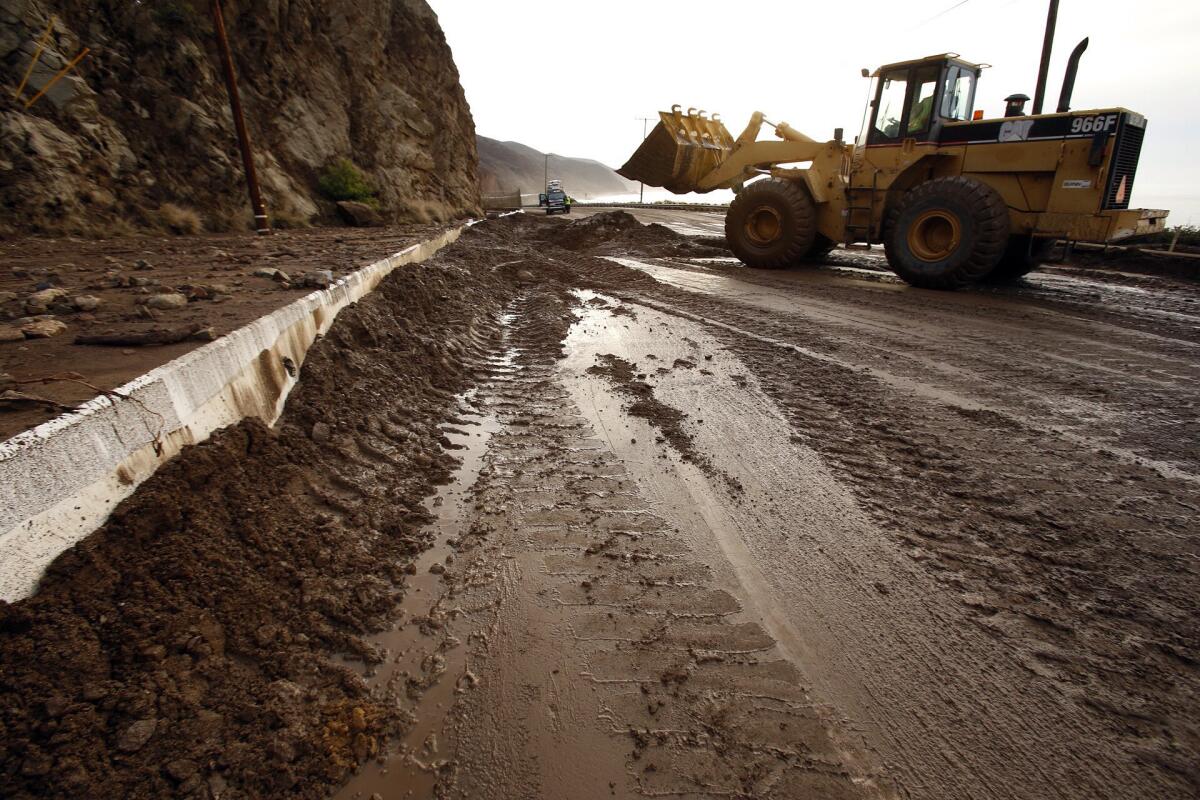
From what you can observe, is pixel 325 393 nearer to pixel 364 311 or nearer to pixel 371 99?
pixel 364 311

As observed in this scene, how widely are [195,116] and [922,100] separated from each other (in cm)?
1308

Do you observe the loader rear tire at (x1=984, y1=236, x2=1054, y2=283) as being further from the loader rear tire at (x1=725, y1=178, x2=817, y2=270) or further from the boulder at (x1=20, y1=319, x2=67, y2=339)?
the boulder at (x1=20, y1=319, x2=67, y2=339)

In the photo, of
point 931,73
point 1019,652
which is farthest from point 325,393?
point 931,73

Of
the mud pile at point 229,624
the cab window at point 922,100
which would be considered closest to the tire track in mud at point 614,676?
the mud pile at point 229,624

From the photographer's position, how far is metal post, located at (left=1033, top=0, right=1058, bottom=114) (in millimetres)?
15312

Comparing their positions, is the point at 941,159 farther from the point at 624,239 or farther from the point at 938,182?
the point at 624,239

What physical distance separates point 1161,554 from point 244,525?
4214 mm

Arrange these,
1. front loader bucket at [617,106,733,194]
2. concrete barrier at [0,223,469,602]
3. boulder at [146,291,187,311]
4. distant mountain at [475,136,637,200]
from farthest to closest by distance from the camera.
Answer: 1. distant mountain at [475,136,637,200]
2. front loader bucket at [617,106,733,194]
3. boulder at [146,291,187,311]
4. concrete barrier at [0,223,469,602]

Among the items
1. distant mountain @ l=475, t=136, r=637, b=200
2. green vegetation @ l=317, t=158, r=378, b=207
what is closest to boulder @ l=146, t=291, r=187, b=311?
green vegetation @ l=317, t=158, r=378, b=207

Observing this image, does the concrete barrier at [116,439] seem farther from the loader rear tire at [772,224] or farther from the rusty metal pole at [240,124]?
the loader rear tire at [772,224]

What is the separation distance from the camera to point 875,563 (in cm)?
269

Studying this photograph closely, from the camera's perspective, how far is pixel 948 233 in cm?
902

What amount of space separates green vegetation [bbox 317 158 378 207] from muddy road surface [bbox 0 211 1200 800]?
1073cm

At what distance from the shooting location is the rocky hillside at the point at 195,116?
8.23m
